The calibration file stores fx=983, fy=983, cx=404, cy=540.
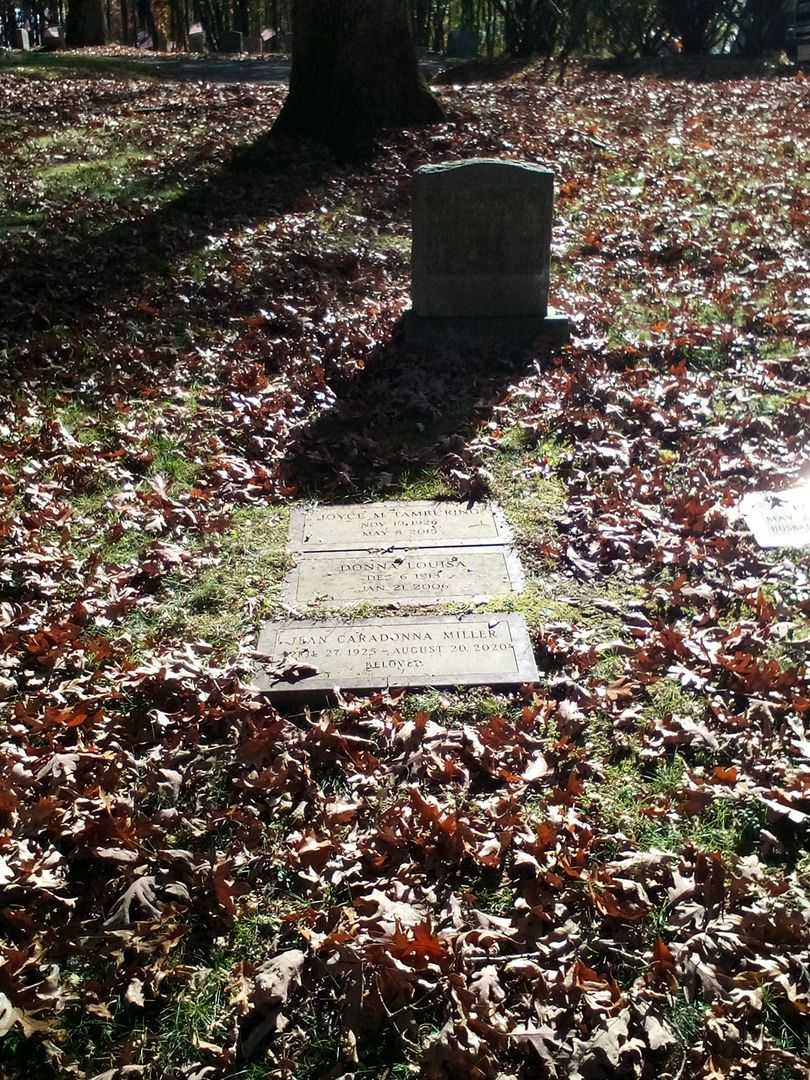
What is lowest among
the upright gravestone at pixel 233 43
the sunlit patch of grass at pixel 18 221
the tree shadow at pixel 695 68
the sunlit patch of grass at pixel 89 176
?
the sunlit patch of grass at pixel 18 221

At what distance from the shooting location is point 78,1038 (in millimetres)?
2797

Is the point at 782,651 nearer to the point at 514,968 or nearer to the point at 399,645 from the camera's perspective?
the point at 399,645

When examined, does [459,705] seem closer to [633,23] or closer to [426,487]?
[426,487]

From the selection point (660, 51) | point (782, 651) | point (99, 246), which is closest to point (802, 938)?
point (782, 651)

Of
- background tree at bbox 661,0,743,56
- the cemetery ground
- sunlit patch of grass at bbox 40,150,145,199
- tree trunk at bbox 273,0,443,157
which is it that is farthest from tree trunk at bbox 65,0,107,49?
the cemetery ground

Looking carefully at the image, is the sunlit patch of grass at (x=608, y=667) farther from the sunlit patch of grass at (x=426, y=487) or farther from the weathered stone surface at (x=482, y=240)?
the weathered stone surface at (x=482, y=240)

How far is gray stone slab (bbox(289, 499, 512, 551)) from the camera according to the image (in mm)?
5410

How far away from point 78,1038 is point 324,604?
2362mm

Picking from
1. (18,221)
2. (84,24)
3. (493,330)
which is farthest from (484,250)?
(84,24)

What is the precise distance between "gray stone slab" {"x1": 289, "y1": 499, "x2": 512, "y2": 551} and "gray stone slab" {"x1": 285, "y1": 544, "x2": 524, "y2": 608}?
11cm

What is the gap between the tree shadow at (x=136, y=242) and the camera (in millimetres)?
8727

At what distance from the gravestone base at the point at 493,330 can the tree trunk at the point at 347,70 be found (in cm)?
652

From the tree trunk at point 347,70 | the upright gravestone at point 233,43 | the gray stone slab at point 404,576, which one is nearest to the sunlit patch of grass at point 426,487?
the gray stone slab at point 404,576

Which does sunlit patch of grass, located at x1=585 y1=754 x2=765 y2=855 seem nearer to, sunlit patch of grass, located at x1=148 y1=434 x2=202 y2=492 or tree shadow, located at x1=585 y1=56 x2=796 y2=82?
sunlit patch of grass, located at x1=148 y1=434 x2=202 y2=492
